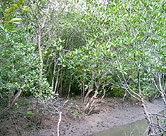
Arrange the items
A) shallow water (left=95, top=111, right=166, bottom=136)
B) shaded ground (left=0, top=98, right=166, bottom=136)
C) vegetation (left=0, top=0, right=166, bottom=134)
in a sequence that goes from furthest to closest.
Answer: shallow water (left=95, top=111, right=166, bottom=136)
shaded ground (left=0, top=98, right=166, bottom=136)
vegetation (left=0, top=0, right=166, bottom=134)

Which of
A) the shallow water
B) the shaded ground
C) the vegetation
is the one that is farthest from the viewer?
the shallow water

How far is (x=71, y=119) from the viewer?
7812 millimetres

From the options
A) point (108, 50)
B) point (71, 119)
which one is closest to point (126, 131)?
point (71, 119)

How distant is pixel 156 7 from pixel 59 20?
492cm

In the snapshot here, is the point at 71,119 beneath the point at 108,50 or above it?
beneath

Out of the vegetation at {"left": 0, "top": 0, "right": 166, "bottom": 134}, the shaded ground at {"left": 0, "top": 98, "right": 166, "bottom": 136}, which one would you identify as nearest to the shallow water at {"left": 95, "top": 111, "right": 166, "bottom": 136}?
the shaded ground at {"left": 0, "top": 98, "right": 166, "bottom": 136}

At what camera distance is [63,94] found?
10984 millimetres

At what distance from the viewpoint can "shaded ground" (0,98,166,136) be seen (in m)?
6.21

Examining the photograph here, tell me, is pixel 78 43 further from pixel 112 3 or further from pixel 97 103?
pixel 112 3

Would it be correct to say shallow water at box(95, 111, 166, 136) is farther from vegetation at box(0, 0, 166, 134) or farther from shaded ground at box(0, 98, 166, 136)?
vegetation at box(0, 0, 166, 134)

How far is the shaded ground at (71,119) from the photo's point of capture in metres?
6.21

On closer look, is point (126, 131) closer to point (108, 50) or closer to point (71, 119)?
point (71, 119)

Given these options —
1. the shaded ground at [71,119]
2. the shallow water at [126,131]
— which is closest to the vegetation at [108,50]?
the shaded ground at [71,119]

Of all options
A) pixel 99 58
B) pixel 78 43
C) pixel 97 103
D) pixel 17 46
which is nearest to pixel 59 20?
pixel 78 43
